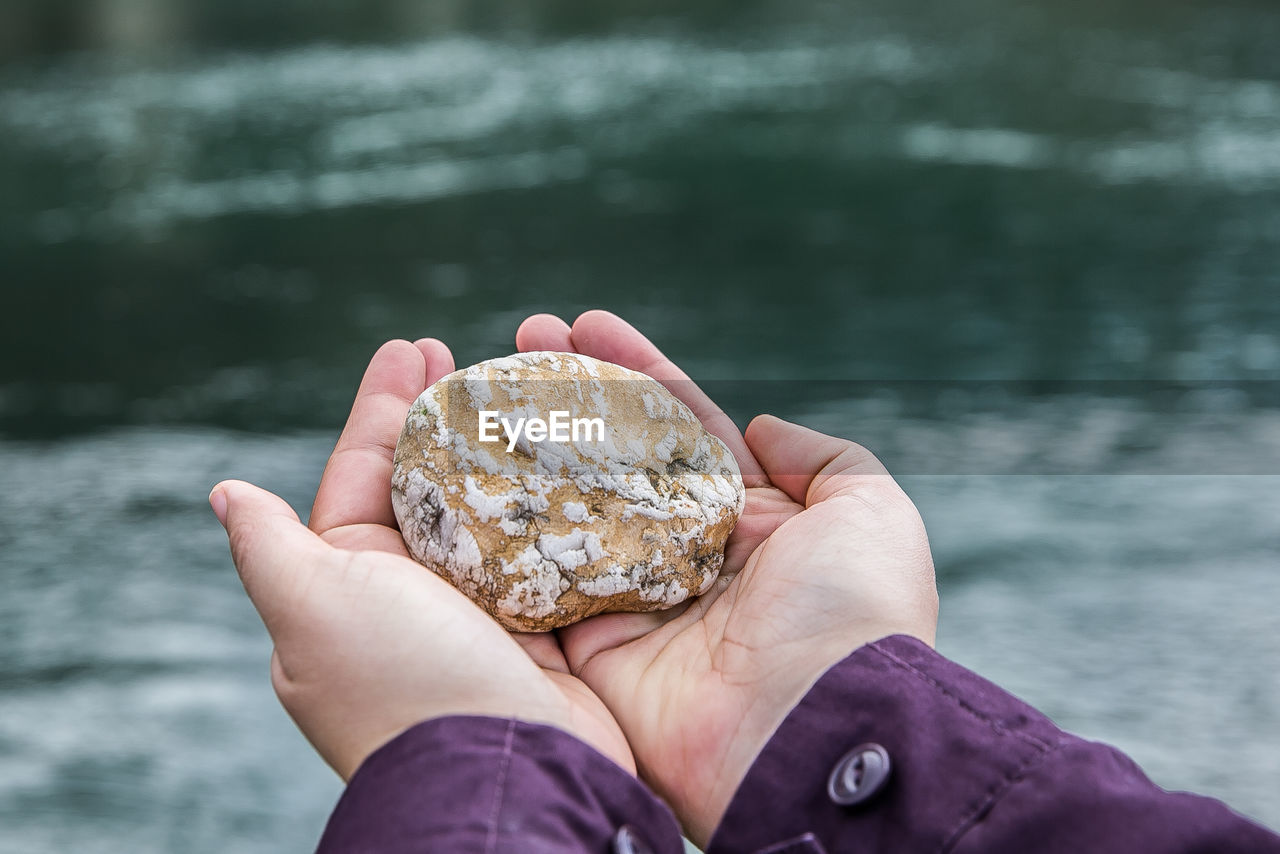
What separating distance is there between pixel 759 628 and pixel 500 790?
28 centimetres

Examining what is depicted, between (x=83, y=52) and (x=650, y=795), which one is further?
(x=83, y=52)

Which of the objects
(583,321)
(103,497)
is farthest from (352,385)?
(583,321)

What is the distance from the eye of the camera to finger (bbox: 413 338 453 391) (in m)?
1.02

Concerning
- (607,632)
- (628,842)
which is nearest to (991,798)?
(628,842)

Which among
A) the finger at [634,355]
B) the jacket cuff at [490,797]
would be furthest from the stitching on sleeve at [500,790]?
the finger at [634,355]

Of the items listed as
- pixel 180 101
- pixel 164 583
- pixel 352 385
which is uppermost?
pixel 180 101

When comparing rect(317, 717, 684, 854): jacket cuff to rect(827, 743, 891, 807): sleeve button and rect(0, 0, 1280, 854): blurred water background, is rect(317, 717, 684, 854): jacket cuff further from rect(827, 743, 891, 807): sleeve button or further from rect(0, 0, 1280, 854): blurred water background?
rect(0, 0, 1280, 854): blurred water background

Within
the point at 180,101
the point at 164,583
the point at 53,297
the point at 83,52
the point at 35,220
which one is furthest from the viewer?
the point at 83,52

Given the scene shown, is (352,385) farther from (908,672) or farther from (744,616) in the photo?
(908,672)

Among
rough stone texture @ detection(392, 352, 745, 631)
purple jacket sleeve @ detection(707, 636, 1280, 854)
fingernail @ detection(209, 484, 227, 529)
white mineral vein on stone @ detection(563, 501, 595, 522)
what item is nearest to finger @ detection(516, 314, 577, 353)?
rough stone texture @ detection(392, 352, 745, 631)

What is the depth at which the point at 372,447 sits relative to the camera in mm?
925

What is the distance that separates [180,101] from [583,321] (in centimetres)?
188

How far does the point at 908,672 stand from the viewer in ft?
2.22

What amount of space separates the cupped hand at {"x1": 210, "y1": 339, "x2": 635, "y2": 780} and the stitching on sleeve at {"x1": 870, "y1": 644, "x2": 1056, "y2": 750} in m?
0.21
